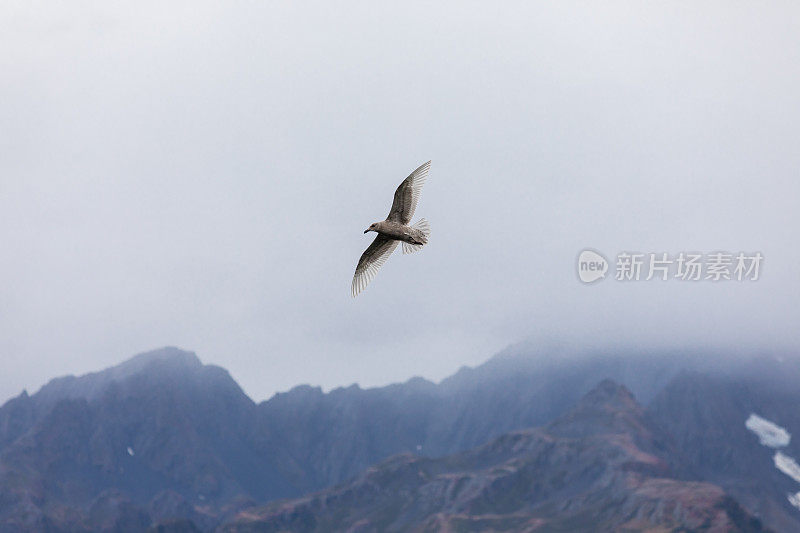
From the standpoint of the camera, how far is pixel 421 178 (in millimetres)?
56000

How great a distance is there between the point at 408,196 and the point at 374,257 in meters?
4.96

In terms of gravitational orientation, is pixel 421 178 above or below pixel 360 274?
above

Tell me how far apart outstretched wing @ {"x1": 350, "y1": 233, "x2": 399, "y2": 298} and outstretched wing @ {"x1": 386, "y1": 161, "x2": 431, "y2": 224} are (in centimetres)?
200

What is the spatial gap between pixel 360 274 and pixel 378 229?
11.0 feet

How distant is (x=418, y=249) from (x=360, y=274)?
14.6ft

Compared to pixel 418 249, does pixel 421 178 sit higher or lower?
higher

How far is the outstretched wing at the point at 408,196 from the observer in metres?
55.6

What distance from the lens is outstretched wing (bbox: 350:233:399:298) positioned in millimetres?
58250

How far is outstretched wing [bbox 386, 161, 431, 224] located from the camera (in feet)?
182

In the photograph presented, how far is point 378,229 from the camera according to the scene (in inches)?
2219

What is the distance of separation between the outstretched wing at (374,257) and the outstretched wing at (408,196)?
2.00 metres

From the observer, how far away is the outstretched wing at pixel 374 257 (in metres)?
58.2

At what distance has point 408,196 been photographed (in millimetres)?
55969
